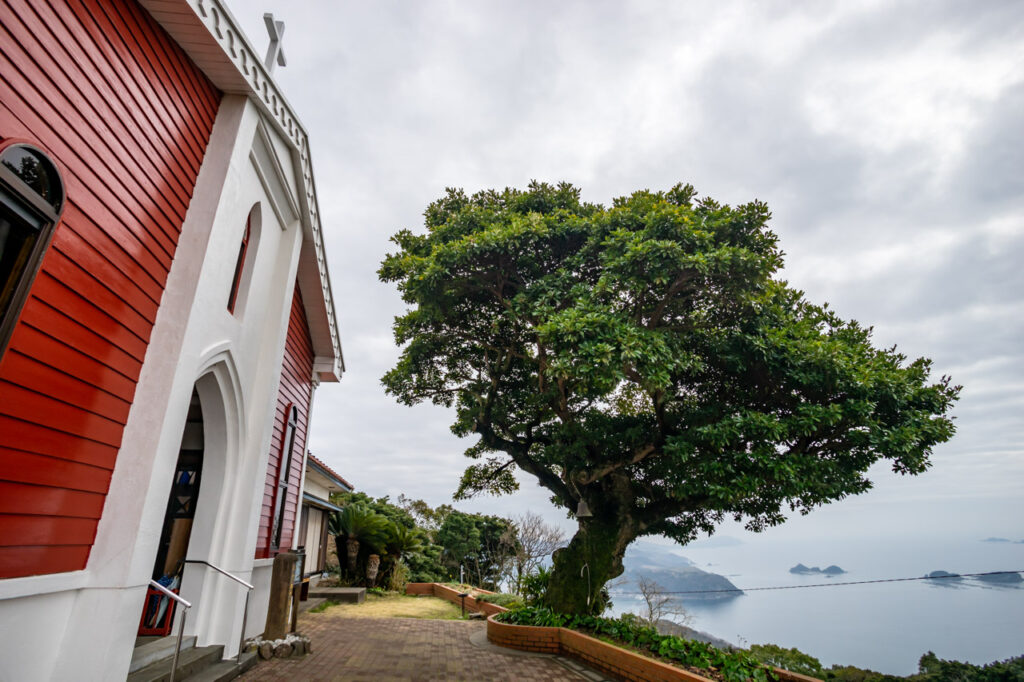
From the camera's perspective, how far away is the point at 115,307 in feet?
12.5

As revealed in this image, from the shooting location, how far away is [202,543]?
6.28m

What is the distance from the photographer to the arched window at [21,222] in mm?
2775

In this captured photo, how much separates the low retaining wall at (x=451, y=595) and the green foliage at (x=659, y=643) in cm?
221

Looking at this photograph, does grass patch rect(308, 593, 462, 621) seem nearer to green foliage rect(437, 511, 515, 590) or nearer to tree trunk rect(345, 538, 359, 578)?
tree trunk rect(345, 538, 359, 578)

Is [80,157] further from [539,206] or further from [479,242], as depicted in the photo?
[539,206]

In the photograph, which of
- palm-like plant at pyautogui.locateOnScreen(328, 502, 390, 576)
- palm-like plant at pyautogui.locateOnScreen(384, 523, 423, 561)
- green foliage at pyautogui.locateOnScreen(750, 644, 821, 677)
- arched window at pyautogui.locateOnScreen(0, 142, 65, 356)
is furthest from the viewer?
palm-like plant at pyautogui.locateOnScreen(384, 523, 423, 561)

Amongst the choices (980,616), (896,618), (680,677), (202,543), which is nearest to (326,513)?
(202,543)

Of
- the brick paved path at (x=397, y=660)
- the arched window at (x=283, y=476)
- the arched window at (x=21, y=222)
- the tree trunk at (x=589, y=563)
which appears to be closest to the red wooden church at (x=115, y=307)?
the arched window at (x=21, y=222)

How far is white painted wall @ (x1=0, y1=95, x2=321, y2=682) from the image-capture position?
136 inches

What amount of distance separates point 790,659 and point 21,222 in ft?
37.1

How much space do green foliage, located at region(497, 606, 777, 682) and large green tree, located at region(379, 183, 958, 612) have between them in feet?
2.37

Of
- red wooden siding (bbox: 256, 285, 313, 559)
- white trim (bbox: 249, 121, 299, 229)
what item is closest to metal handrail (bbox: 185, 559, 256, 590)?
red wooden siding (bbox: 256, 285, 313, 559)

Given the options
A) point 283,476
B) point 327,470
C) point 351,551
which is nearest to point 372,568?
point 351,551

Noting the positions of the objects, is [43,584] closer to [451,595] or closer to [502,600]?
[502,600]
